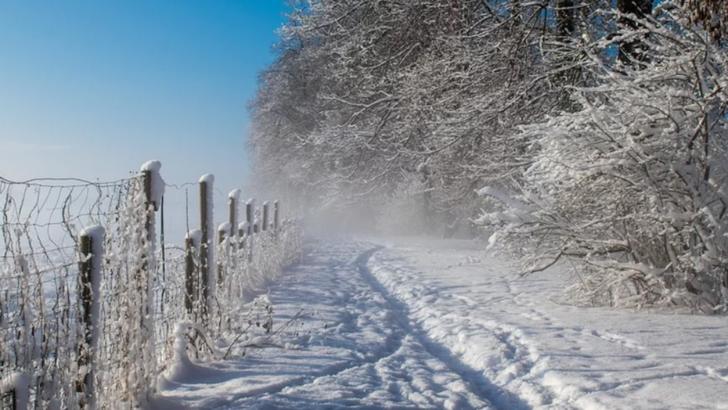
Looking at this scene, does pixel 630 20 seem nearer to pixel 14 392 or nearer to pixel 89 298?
pixel 89 298

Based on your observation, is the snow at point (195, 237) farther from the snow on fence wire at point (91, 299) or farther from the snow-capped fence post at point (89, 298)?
the snow-capped fence post at point (89, 298)

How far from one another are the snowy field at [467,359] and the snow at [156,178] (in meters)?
1.22

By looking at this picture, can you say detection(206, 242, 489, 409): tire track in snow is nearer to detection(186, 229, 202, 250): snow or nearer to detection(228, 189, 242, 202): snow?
detection(186, 229, 202, 250): snow

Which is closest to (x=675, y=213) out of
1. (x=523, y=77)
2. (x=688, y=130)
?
(x=688, y=130)

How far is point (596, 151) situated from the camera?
560 cm

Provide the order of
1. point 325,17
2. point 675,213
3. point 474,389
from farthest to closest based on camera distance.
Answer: point 325,17, point 675,213, point 474,389

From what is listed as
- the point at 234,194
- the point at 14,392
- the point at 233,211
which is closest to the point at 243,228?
the point at 233,211

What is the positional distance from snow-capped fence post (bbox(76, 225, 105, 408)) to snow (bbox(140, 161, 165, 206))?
73cm

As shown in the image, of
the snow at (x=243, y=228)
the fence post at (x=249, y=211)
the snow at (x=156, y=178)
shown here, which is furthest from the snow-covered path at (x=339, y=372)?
the fence post at (x=249, y=211)

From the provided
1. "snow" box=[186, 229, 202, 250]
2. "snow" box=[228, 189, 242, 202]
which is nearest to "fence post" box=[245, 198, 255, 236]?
"snow" box=[228, 189, 242, 202]

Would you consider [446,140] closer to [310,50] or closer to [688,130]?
[688,130]

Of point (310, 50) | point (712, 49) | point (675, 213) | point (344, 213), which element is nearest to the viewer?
point (712, 49)

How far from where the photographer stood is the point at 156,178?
3588 millimetres

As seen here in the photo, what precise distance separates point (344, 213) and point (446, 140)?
80.6ft
